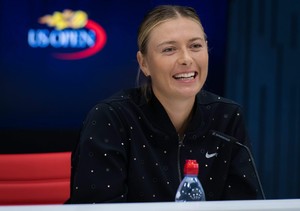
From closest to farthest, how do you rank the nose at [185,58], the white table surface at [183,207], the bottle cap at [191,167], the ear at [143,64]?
the white table surface at [183,207] < the bottle cap at [191,167] < the nose at [185,58] < the ear at [143,64]

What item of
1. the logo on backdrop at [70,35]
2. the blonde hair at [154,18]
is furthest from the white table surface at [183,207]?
the logo on backdrop at [70,35]

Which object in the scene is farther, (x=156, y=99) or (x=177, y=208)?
(x=156, y=99)

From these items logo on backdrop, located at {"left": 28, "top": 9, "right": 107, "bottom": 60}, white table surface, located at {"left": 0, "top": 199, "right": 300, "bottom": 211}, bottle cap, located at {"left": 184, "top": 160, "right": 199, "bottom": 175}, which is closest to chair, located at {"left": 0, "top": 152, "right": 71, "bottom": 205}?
bottle cap, located at {"left": 184, "top": 160, "right": 199, "bottom": 175}

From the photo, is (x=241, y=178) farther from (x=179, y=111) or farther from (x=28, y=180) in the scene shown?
(x=28, y=180)

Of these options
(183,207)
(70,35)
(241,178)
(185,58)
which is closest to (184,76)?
(185,58)

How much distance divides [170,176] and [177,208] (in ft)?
2.90

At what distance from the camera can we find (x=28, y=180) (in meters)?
2.06

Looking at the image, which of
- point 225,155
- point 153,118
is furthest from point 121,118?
point 225,155

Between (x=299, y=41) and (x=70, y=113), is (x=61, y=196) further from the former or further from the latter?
(x=299, y=41)

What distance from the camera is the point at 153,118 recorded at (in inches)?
63.6

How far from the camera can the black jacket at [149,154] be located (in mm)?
1469

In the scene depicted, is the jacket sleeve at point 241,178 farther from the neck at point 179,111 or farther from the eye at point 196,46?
the eye at point 196,46

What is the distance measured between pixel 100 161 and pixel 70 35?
270cm

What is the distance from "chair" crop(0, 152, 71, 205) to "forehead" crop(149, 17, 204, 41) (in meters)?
0.75
